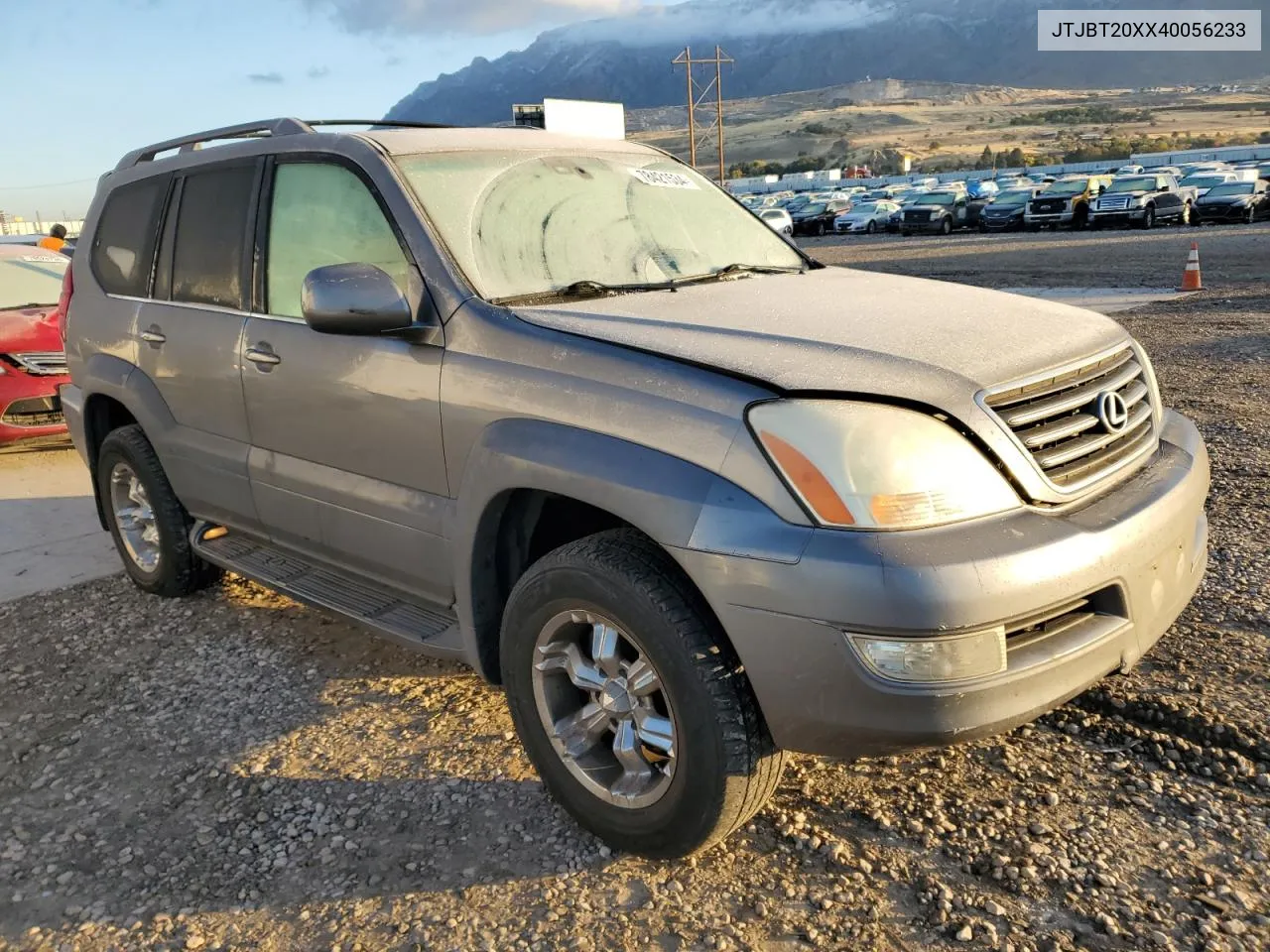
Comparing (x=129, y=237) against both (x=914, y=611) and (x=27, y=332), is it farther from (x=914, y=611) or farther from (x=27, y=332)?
(x=914, y=611)

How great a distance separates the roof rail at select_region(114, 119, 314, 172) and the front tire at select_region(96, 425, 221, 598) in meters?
1.25

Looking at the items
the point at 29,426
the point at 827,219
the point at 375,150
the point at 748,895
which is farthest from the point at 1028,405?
the point at 827,219

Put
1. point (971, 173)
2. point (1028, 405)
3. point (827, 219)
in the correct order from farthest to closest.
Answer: point (971, 173), point (827, 219), point (1028, 405)

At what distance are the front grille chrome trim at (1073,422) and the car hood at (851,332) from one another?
0.14 feet

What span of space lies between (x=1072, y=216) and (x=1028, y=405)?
1248 inches

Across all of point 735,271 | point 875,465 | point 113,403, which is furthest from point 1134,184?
point 875,465

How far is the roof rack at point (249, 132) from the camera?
3.73m

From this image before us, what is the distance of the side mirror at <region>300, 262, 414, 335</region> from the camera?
287 cm

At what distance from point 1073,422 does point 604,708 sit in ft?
4.56

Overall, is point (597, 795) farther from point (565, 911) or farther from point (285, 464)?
point (285, 464)

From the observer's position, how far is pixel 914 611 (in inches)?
82.9

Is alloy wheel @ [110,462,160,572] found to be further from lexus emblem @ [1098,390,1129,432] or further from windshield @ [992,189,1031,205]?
windshield @ [992,189,1031,205]

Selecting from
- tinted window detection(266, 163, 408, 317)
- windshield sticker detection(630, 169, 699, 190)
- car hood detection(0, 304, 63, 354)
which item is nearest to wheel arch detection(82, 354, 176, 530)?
tinted window detection(266, 163, 408, 317)

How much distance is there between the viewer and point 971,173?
72.7 m
